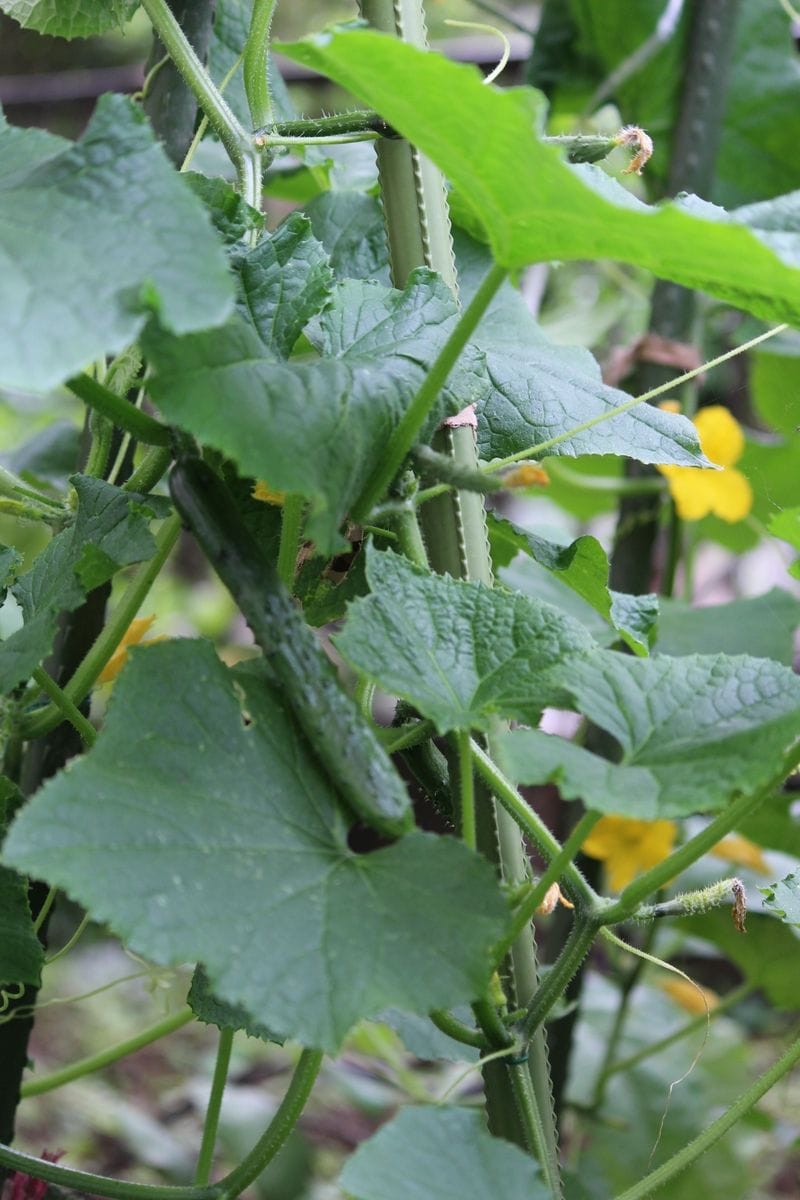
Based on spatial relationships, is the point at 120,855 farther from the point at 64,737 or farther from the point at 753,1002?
the point at 753,1002

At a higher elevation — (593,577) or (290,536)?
(290,536)

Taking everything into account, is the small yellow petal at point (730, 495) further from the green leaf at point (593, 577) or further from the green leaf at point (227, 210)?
the green leaf at point (227, 210)

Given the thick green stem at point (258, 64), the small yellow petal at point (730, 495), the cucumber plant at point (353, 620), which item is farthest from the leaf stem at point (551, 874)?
the small yellow petal at point (730, 495)

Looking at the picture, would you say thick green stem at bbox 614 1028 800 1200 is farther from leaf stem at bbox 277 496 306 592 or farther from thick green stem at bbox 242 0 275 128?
thick green stem at bbox 242 0 275 128

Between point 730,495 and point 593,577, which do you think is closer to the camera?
point 593,577

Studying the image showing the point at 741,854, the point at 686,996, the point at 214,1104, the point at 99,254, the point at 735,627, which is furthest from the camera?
the point at 686,996

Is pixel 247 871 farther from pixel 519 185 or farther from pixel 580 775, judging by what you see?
pixel 519 185

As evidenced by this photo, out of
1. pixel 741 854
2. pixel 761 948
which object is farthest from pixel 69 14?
pixel 761 948
